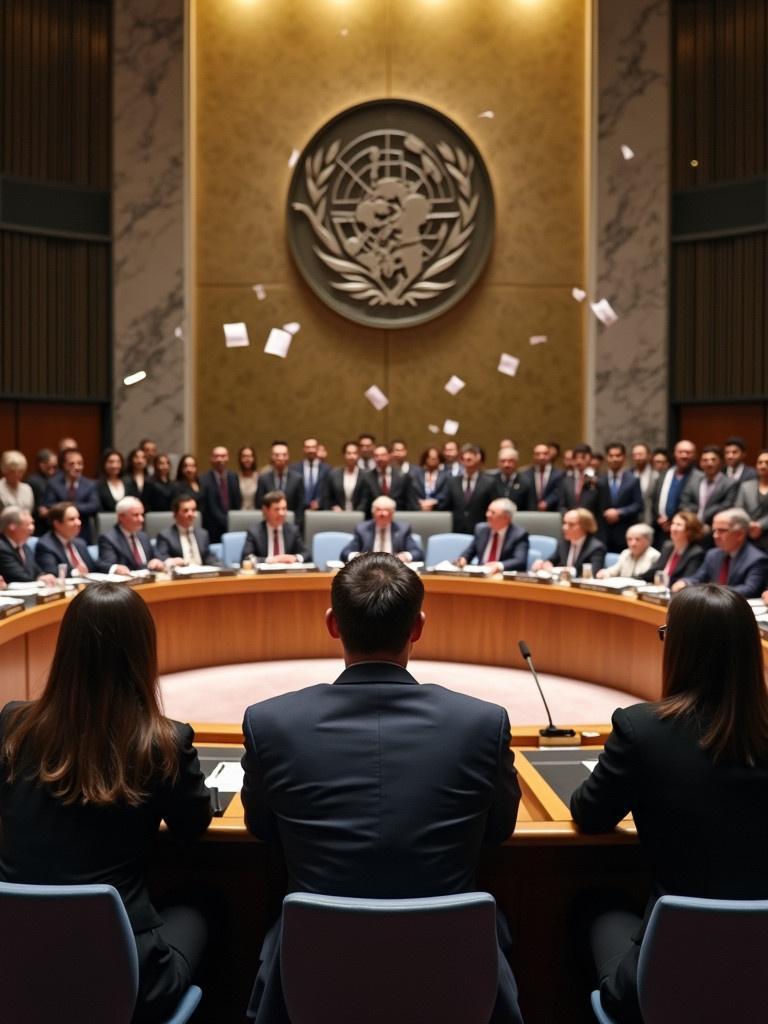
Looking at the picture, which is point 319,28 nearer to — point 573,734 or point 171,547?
point 171,547

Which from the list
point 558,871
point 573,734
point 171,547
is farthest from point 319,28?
point 558,871

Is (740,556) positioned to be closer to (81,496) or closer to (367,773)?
(367,773)

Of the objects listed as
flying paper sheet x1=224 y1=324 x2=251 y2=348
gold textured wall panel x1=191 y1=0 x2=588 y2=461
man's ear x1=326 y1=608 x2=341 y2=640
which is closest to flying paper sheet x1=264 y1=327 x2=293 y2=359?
gold textured wall panel x1=191 y1=0 x2=588 y2=461

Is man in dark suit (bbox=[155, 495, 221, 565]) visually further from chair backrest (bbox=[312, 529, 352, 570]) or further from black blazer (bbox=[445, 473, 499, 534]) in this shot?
black blazer (bbox=[445, 473, 499, 534])

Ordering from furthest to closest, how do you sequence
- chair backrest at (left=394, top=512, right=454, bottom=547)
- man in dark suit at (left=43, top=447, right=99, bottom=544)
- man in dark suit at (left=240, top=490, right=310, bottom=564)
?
1. man in dark suit at (left=43, top=447, right=99, bottom=544)
2. chair backrest at (left=394, top=512, right=454, bottom=547)
3. man in dark suit at (left=240, top=490, right=310, bottom=564)

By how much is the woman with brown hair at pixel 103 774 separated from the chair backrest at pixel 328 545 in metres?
5.50

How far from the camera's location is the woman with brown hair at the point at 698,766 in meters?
1.79

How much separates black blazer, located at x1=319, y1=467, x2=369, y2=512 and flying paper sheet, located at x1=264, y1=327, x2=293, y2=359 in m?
2.35

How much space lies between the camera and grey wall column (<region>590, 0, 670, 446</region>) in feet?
34.0

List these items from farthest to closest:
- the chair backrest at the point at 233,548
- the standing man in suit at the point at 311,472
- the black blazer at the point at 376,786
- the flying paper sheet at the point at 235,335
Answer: the flying paper sheet at the point at 235,335 → the standing man in suit at the point at 311,472 → the chair backrest at the point at 233,548 → the black blazer at the point at 376,786

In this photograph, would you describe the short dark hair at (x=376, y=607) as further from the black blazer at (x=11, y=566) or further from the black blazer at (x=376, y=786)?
the black blazer at (x=11, y=566)

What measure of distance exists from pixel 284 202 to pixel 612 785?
9672 millimetres

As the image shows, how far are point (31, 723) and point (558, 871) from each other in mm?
1185

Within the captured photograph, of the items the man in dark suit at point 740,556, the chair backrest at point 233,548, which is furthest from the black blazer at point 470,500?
the man in dark suit at point 740,556
